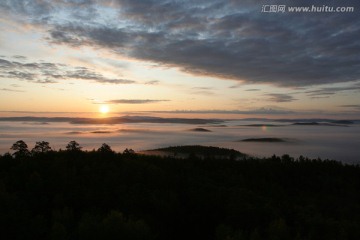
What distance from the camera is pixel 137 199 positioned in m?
27.0

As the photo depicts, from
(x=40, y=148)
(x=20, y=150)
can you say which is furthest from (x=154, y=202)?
(x=20, y=150)

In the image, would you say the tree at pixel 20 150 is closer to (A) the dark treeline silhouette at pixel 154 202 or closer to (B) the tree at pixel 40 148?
(A) the dark treeline silhouette at pixel 154 202

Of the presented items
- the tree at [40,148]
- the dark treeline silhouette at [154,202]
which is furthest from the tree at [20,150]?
the tree at [40,148]

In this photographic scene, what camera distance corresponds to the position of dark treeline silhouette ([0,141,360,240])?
725 inches

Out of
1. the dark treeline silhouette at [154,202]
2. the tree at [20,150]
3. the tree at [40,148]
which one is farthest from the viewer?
the tree at [40,148]

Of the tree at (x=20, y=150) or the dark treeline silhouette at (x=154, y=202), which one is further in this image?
the tree at (x=20, y=150)

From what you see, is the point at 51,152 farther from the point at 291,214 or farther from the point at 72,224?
the point at 291,214

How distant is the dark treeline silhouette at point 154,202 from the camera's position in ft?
60.4

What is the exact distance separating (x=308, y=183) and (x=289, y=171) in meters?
3.19

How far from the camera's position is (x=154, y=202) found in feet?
85.8

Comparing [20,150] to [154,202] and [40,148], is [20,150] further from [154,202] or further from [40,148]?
[154,202]

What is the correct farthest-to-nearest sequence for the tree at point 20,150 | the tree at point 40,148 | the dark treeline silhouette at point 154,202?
the tree at point 40,148
the tree at point 20,150
the dark treeline silhouette at point 154,202

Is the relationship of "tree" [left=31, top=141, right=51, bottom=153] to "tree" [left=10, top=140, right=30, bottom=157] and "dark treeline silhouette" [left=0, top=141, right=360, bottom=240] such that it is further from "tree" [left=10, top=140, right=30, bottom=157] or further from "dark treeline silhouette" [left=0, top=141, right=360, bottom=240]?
"tree" [left=10, top=140, right=30, bottom=157]

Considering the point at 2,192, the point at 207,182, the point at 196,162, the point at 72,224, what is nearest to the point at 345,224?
the point at 207,182
